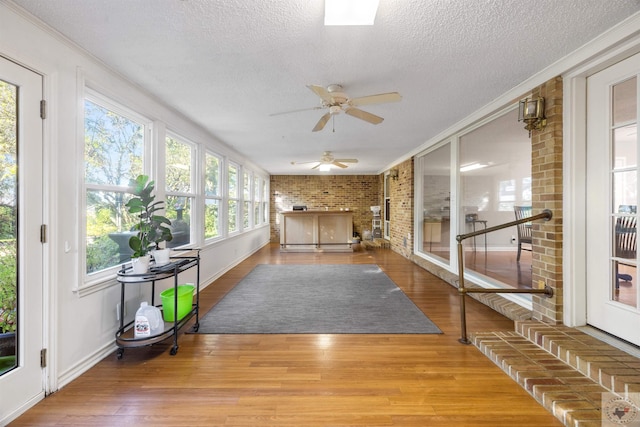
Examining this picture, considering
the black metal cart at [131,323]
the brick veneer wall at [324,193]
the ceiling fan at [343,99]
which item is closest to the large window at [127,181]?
the black metal cart at [131,323]

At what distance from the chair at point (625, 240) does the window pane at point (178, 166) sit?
4.24m

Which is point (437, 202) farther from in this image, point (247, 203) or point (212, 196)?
point (247, 203)

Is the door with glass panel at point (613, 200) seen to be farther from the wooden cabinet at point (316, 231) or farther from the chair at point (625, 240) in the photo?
the wooden cabinet at point (316, 231)

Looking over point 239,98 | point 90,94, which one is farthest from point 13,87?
point 239,98

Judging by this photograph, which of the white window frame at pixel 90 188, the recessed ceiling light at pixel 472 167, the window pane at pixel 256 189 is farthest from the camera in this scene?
the window pane at pixel 256 189

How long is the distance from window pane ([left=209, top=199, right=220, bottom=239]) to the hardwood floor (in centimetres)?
216

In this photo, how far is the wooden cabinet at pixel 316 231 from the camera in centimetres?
716

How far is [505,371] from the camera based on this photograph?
1884 millimetres

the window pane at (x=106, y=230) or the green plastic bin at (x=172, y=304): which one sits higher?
the window pane at (x=106, y=230)

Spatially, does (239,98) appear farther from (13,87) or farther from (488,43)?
(488,43)

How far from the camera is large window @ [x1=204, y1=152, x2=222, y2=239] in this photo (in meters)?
4.27

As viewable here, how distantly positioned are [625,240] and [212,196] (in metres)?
4.71

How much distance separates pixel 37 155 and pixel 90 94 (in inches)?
30.0

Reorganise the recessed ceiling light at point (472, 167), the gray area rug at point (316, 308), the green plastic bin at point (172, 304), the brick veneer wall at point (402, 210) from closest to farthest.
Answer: the green plastic bin at point (172, 304) → the gray area rug at point (316, 308) → the recessed ceiling light at point (472, 167) → the brick veneer wall at point (402, 210)
